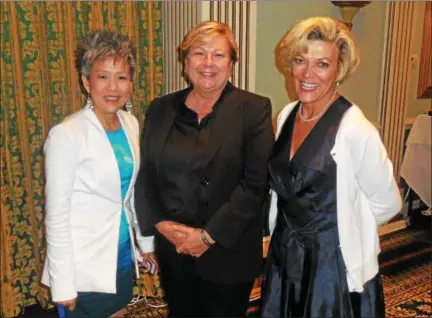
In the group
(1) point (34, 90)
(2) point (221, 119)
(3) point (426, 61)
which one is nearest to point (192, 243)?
(2) point (221, 119)

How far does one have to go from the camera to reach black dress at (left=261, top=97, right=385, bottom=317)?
1604 mm

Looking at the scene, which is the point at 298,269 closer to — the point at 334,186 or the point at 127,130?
the point at 334,186

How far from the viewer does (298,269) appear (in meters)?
1.71

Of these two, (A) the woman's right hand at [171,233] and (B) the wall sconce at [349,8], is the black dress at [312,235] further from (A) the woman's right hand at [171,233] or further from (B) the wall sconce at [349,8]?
(B) the wall sconce at [349,8]

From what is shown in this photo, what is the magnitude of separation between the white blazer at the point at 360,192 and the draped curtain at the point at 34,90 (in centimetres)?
148

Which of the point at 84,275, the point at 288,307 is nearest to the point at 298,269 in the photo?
the point at 288,307

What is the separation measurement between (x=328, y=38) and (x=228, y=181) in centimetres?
58

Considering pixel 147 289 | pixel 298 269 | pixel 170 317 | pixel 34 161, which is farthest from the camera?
pixel 147 289

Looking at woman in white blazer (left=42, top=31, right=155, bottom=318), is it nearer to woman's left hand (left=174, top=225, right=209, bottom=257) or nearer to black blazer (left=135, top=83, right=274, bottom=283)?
black blazer (left=135, top=83, right=274, bottom=283)

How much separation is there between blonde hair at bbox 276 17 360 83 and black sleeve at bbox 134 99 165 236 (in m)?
0.56

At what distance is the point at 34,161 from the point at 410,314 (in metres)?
2.25

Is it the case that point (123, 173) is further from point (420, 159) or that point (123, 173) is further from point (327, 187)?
point (420, 159)

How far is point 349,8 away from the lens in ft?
10.8

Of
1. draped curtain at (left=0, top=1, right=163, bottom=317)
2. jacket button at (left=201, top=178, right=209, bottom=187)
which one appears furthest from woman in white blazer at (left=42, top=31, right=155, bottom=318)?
draped curtain at (left=0, top=1, right=163, bottom=317)
